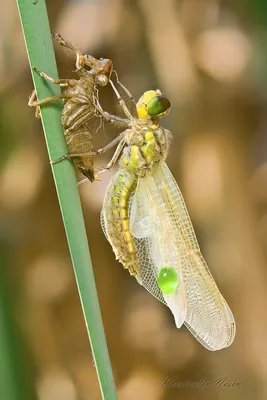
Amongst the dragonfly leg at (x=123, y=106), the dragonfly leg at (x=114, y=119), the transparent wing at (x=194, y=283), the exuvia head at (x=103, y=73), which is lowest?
the transparent wing at (x=194, y=283)

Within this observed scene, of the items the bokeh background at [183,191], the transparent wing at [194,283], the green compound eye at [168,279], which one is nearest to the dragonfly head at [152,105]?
the transparent wing at [194,283]

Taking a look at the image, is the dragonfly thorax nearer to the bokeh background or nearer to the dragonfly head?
the dragonfly head

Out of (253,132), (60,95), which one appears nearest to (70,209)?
(60,95)

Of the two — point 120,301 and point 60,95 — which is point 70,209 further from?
point 120,301

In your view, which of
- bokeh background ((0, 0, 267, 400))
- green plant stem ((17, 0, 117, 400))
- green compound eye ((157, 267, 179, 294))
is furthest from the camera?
bokeh background ((0, 0, 267, 400))

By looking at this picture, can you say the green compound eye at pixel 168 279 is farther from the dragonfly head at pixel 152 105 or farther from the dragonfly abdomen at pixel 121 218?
the dragonfly head at pixel 152 105

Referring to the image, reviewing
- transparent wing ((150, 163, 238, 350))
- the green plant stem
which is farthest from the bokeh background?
the green plant stem
